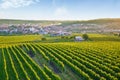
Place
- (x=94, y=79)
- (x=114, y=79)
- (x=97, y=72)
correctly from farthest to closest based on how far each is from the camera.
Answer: (x=97, y=72), (x=94, y=79), (x=114, y=79)

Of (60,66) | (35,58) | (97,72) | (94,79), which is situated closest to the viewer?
(94,79)

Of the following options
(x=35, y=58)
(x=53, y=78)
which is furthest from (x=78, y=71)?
(x=35, y=58)

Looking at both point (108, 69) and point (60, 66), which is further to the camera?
point (60, 66)

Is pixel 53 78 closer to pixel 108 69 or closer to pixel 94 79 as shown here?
pixel 94 79

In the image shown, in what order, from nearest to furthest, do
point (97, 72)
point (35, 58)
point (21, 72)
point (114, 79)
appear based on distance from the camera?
point (114, 79) < point (97, 72) < point (21, 72) < point (35, 58)

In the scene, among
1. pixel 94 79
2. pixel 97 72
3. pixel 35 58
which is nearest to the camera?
pixel 94 79

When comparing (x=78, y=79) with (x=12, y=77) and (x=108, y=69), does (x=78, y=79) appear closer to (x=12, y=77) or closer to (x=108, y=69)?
(x=108, y=69)

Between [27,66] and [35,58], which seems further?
[35,58]

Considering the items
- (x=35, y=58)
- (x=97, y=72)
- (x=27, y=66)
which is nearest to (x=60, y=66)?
(x=27, y=66)
